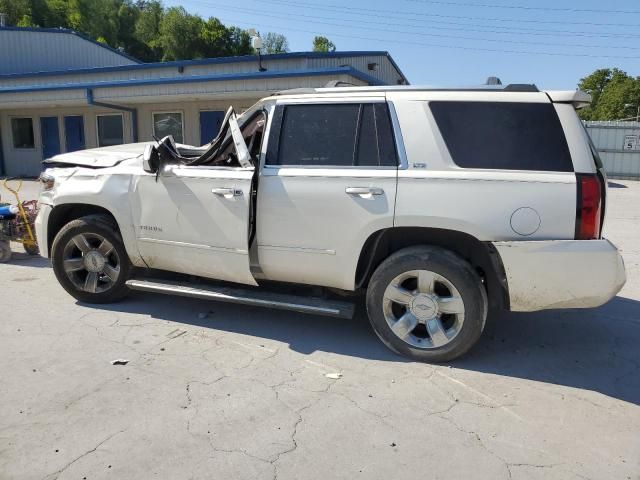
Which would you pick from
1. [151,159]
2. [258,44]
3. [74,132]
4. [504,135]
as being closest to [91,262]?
[151,159]

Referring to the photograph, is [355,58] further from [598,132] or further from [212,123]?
[598,132]

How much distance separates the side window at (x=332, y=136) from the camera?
3.90 m

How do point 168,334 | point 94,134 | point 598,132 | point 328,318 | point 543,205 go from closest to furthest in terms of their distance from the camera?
point 543,205, point 168,334, point 328,318, point 94,134, point 598,132

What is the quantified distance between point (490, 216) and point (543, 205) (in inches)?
13.8

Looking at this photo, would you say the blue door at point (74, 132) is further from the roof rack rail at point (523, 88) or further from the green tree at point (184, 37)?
the green tree at point (184, 37)

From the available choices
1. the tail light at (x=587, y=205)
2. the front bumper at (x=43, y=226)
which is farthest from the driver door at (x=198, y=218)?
the tail light at (x=587, y=205)

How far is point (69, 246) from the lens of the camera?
498 centimetres

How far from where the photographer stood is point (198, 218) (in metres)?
4.35

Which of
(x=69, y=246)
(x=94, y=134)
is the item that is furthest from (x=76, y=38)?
(x=69, y=246)

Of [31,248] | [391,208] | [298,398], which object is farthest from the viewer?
[31,248]

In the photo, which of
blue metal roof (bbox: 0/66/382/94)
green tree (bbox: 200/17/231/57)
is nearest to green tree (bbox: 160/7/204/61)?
green tree (bbox: 200/17/231/57)

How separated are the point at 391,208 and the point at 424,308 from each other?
0.80 m

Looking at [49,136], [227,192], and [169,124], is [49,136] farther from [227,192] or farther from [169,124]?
[227,192]

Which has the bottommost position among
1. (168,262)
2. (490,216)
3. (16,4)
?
(168,262)
